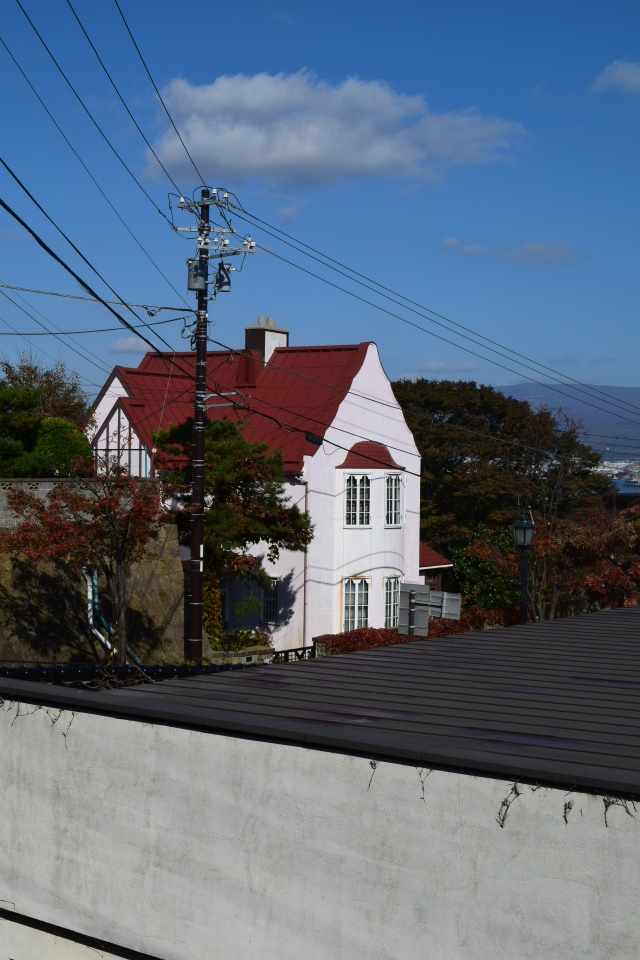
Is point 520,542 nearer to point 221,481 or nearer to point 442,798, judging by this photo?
point 221,481

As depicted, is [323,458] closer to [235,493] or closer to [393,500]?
[393,500]

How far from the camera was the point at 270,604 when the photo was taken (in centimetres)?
3541

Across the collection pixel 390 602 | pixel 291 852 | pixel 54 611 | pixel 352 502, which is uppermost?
pixel 352 502

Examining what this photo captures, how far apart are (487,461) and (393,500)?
13.8 metres

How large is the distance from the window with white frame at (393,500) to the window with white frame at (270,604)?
492cm

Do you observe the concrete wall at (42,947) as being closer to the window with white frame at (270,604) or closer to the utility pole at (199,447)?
the utility pole at (199,447)

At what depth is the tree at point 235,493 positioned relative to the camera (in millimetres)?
28016

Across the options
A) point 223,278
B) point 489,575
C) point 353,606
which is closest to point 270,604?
point 353,606

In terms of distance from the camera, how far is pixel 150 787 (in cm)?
939

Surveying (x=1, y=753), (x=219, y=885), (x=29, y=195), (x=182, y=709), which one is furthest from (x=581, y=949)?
(x=29, y=195)

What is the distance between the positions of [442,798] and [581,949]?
1379 millimetres

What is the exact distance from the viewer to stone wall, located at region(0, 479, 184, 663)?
83.9 feet

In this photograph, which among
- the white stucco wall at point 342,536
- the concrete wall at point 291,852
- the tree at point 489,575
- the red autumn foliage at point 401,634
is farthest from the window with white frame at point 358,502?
the concrete wall at point 291,852

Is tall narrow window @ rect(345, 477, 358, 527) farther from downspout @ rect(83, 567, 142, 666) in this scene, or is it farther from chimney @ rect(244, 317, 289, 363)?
downspout @ rect(83, 567, 142, 666)
